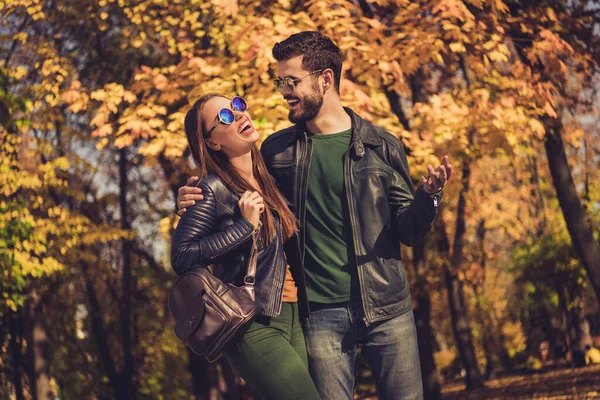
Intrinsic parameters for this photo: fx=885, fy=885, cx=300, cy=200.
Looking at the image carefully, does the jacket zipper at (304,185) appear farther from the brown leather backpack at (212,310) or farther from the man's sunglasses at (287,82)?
the brown leather backpack at (212,310)

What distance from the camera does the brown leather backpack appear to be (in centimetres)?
385

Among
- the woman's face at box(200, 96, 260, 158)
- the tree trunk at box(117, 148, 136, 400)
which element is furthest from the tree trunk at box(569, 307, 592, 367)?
the woman's face at box(200, 96, 260, 158)

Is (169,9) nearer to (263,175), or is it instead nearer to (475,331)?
(263,175)

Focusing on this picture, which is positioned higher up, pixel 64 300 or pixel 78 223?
pixel 78 223

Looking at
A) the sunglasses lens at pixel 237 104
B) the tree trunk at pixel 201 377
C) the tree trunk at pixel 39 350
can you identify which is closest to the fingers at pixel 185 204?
the sunglasses lens at pixel 237 104

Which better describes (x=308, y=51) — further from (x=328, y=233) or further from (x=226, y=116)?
(x=328, y=233)

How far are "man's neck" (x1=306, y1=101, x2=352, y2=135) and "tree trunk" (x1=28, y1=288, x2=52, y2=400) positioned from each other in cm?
1531

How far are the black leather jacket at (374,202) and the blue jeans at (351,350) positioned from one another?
97 millimetres

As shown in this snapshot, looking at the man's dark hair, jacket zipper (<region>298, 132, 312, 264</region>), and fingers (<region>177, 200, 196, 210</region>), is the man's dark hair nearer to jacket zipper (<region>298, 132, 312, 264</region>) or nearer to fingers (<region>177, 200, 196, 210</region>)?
jacket zipper (<region>298, 132, 312, 264</region>)

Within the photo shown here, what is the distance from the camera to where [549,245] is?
21516 millimetres

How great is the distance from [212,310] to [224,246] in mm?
286

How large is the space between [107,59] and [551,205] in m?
15.9

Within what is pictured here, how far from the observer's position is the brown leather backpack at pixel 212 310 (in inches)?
152

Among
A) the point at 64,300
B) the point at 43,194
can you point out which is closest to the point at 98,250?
the point at 64,300
